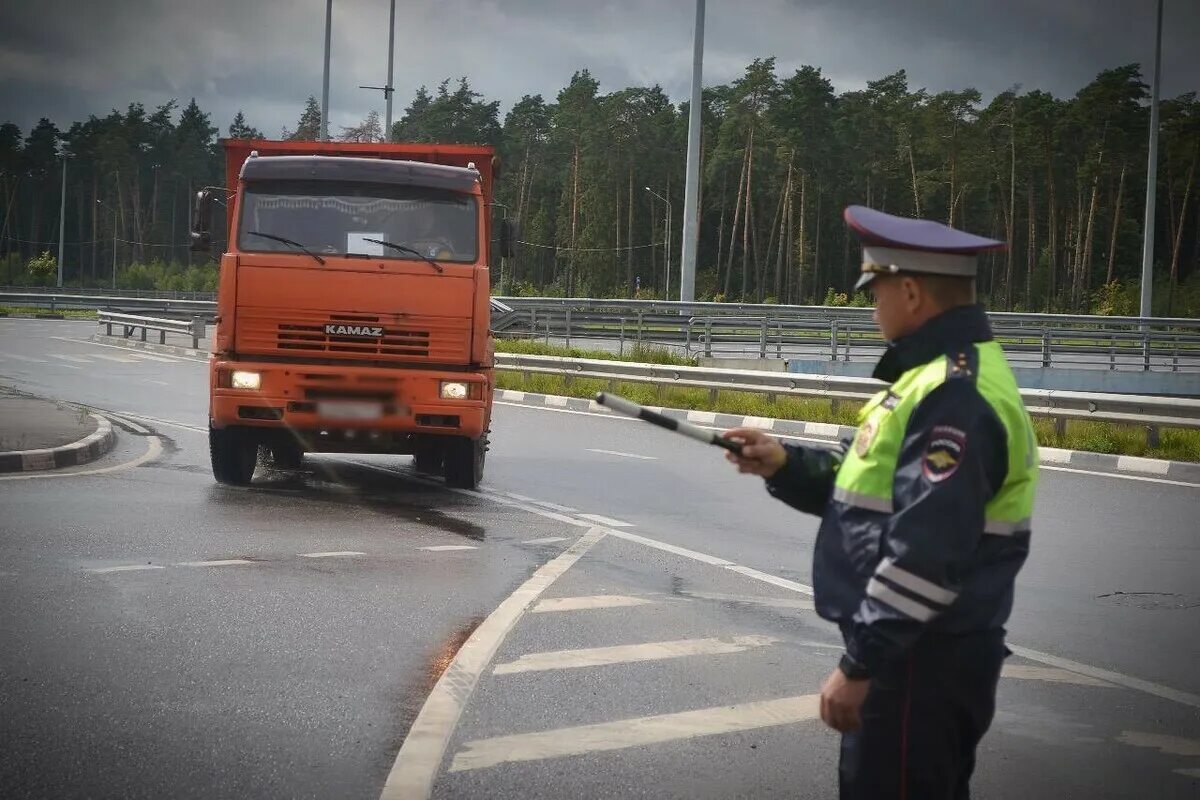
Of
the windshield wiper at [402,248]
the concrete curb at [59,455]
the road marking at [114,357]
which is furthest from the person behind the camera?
the road marking at [114,357]

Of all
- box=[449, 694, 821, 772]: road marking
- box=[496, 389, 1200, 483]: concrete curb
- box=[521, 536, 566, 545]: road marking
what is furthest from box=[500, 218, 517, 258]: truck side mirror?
box=[449, 694, 821, 772]: road marking

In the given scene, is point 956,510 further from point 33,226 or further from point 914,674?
point 33,226


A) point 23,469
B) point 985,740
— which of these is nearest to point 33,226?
point 23,469

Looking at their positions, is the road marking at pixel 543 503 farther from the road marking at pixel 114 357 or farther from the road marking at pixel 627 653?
the road marking at pixel 114 357

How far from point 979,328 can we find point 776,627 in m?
4.62

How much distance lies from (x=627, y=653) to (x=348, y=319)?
5729 millimetres

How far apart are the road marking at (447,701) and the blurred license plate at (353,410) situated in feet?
11.1

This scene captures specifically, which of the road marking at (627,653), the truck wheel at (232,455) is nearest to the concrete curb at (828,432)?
the truck wheel at (232,455)

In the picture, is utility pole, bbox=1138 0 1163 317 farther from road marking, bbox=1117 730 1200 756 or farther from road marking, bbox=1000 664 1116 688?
road marking, bbox=1117 730 1200 756

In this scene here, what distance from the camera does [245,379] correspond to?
466 inches

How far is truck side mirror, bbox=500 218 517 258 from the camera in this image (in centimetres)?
1284

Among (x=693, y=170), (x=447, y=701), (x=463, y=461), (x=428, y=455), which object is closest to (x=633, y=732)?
(x=447, y=701)

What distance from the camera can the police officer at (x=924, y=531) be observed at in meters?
2.85

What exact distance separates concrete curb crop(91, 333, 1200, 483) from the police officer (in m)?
8.56
